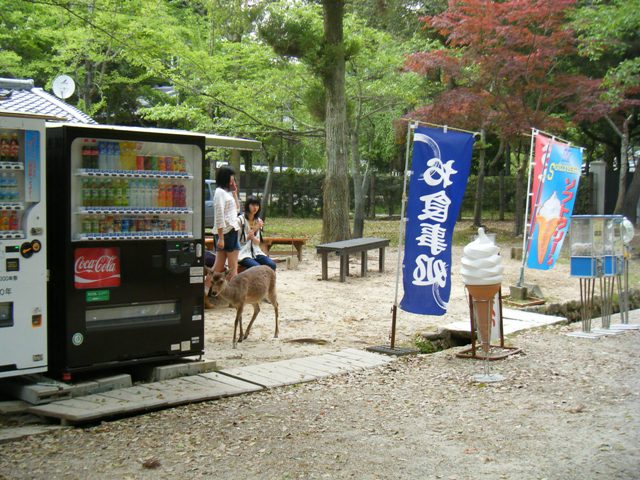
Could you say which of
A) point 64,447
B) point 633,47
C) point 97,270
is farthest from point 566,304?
point 633,47

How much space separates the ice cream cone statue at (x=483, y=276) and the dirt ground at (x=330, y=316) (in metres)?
1.37

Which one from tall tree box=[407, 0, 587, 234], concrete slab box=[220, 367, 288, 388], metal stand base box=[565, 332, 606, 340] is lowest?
concrete slab box=[220, 367, 288, 388]

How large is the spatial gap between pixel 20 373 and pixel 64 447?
3.17 ft

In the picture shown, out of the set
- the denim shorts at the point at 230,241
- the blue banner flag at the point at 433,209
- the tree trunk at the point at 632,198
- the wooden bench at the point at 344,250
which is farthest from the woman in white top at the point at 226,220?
the tree trunk at the point at 632,198

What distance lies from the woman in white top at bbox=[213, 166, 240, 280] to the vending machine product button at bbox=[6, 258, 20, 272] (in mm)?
3636

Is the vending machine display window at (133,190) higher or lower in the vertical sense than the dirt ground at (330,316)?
higher

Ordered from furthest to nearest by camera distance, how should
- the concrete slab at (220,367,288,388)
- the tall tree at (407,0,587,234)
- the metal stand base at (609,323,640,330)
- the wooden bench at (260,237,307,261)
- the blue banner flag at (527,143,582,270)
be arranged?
the tall tree at (407,0,587,234)
the wooden bench at (260,237,307,261)
the blue banner flag at (527,143,582,270)
the metal stand base at (609,323,640,330)
the concrete slab at (220,367,288,388)

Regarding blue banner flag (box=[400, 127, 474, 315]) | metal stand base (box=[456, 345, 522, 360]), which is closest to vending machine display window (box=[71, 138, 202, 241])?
blue banner flag (box=[400, 127, 474, 315])

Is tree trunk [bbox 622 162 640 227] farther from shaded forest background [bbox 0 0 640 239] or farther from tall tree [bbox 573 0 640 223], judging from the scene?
tall tree [bbox 573 0 640 223]

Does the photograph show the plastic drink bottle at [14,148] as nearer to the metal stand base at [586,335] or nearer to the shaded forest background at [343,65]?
the metal stand base at [586,335]

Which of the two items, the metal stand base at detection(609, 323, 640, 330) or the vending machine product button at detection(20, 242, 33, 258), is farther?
the metal stand base at detection(609, 323, 640, 330)

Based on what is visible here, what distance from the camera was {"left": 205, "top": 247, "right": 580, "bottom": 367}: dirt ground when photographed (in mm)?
7613

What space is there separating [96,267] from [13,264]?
0.66m

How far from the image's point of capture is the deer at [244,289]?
7.54m
